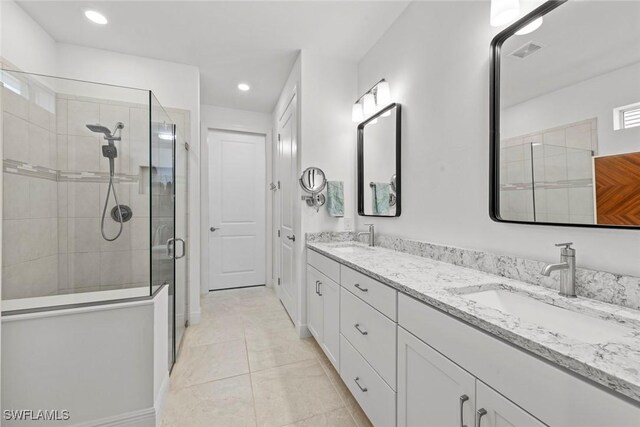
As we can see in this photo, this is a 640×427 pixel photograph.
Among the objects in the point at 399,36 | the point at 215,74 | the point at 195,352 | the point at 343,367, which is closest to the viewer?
the point at 343,367

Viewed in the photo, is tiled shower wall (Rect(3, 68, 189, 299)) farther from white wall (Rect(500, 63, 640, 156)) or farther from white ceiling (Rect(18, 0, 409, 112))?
white wall (Rect(500, 63, 640, 156))

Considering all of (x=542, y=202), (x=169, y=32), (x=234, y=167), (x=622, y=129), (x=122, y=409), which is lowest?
(x=122, y=409)

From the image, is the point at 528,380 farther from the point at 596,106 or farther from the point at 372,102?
the point at 372,102

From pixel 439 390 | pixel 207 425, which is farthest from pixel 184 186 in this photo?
pixel 439 390

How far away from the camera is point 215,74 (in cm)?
288

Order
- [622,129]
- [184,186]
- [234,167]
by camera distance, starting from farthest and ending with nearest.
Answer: [234,167], [184,186], [622,129]

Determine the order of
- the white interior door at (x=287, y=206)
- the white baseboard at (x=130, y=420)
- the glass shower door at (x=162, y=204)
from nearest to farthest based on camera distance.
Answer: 1. the white baseboard at (x=130, y=420)
2. the glass shower door at (x=162, y=204)
3. the white interior door at (x=287, y=206)

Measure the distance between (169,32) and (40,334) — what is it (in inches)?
91.4

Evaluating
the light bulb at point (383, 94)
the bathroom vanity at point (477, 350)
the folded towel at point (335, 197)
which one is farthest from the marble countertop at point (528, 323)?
the light bulb at point (383, 94)

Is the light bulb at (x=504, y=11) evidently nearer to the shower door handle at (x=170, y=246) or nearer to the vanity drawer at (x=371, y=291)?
the vanity drawer at (x=371, y=291)

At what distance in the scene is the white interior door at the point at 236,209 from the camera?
3.76 m

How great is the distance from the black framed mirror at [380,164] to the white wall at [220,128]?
6.19 ft

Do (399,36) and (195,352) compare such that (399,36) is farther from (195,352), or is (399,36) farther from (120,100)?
(195,352)

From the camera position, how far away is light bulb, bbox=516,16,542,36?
1099 millimetres
